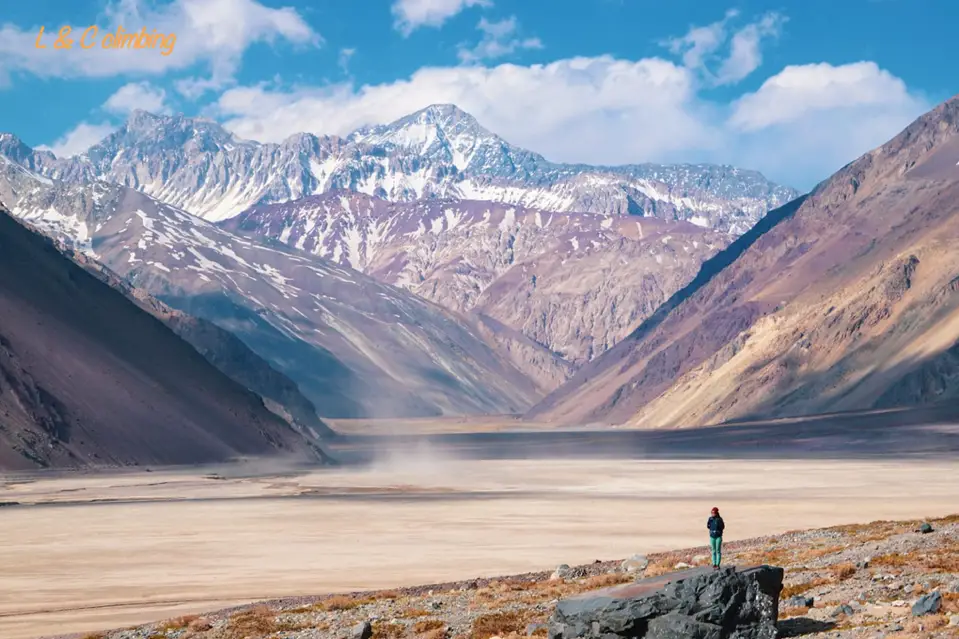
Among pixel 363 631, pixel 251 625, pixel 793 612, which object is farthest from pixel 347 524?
pixel 793 612

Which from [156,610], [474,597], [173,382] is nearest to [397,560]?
[156,610]

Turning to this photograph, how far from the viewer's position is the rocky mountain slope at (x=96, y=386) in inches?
5551

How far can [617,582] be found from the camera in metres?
37.2

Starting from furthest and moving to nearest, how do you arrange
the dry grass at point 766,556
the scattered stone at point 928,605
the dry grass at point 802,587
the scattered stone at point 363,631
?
1. the dry grass at point 766,556
2. the dry grass at point 802,587
3. the scattered stone at point 363,631
4. the scattered stone at point 928,605

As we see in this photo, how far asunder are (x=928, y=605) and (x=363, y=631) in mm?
12612

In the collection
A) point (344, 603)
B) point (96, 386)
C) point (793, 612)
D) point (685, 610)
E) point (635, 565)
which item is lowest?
point (793, 612)

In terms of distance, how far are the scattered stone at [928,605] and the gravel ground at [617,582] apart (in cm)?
4

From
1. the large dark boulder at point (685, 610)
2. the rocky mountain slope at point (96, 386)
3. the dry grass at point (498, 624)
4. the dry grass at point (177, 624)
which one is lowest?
the dry grass at point (498, 624)

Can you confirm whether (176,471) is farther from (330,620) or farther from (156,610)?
(330,620)

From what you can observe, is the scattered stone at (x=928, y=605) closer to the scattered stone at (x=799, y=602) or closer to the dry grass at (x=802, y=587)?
the scattered stone at (x=799, y=602)

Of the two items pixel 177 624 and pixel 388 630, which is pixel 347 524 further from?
pixel 388 630

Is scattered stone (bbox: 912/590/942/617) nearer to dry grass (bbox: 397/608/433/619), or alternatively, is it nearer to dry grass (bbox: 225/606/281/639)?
dry grass (bbox: 397/608/433/619)

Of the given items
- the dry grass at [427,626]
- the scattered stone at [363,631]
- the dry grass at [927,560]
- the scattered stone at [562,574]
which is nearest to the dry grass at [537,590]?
the scattered stone at [562,574]

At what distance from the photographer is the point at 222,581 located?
5316 centimetres
